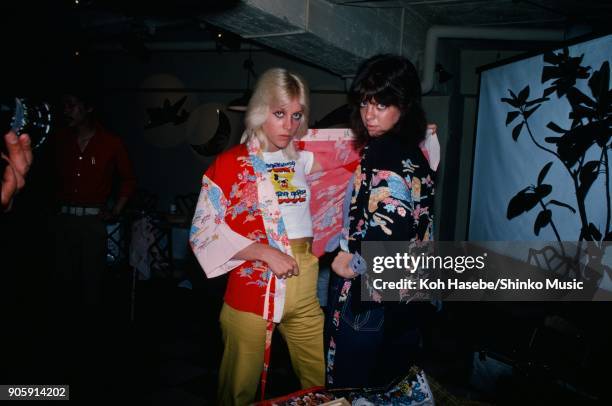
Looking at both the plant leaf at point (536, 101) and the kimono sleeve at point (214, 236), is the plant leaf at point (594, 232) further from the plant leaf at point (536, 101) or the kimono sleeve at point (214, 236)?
the kimono sleeve at point (214, 236)

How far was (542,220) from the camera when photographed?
3.66 metres

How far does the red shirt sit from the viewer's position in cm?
394

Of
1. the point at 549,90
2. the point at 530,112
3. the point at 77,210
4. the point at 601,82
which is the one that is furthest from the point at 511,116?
the point at 77,210

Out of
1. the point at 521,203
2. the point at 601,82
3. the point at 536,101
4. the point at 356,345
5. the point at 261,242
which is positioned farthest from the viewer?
the point at 521,203

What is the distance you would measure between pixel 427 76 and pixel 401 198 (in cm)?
396

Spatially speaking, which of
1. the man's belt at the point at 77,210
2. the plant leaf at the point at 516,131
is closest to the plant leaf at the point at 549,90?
the plant leaf at the point at 516,131

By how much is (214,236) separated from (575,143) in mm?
2867

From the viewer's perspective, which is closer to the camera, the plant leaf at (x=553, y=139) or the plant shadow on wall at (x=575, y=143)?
the plant shadow on wall at (x=575, y=143)

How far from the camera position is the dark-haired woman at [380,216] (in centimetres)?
154

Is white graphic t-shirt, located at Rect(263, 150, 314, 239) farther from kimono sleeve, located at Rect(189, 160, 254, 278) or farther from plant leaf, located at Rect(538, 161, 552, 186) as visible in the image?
plant leaf, located at Rect(538, 161, 552, 186)

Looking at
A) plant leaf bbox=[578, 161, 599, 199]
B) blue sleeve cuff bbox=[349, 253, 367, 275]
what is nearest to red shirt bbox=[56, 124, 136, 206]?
blue sleeve cuff bbox=[349, 253, 367, 275]

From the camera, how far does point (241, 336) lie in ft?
6.28

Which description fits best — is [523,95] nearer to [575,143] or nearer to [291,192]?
[575,143]

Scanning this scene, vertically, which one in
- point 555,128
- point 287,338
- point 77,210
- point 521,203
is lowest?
point 287,338
